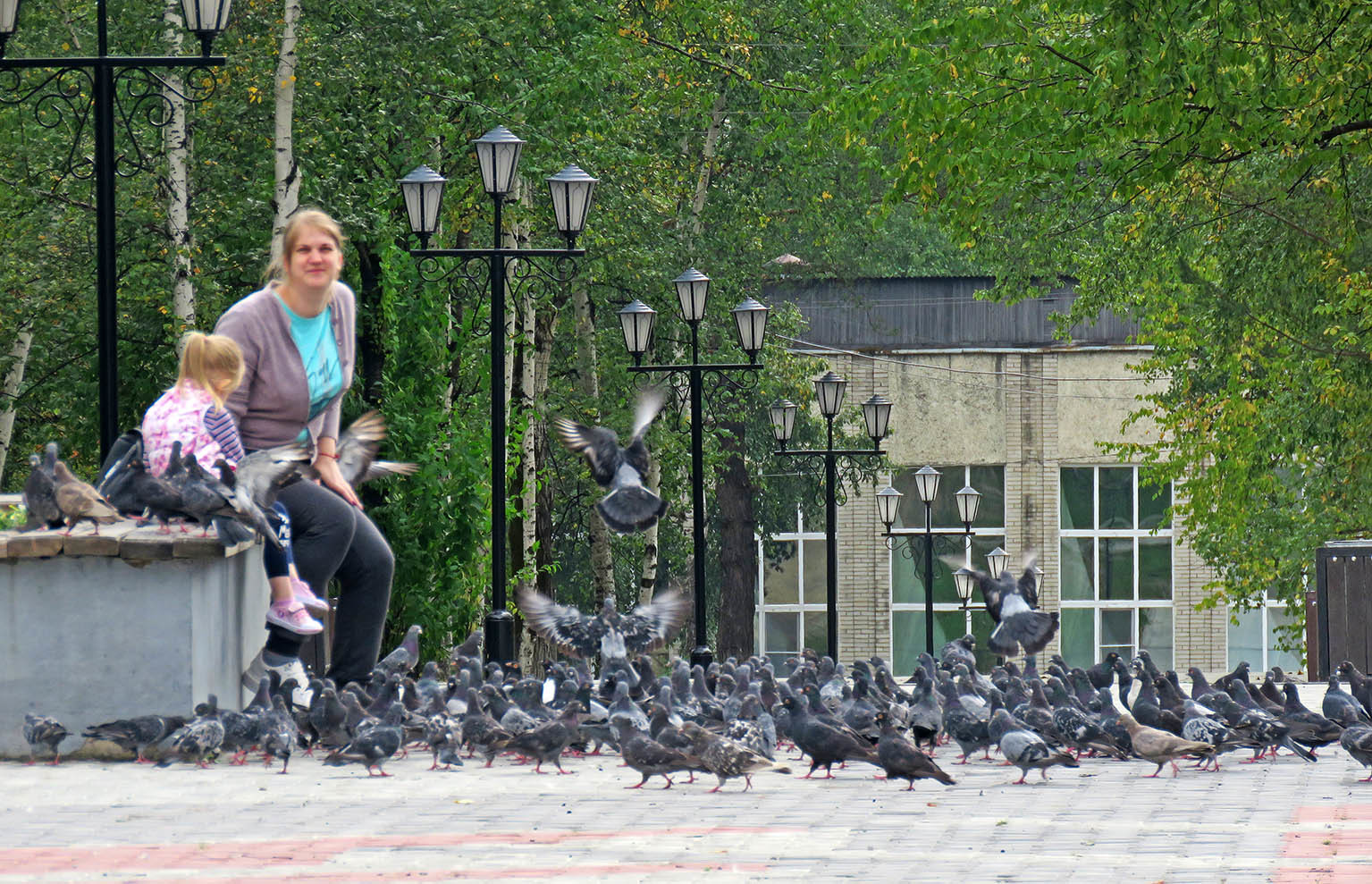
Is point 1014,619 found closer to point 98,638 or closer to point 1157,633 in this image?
point 98,638

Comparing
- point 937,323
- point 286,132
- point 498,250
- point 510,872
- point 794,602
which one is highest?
point 937,323

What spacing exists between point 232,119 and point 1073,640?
32.2 metres

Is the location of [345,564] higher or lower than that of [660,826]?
higher

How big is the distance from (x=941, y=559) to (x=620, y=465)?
37.7 meters

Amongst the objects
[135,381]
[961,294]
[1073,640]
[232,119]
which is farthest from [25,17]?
[1073,640]

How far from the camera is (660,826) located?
8570 mm

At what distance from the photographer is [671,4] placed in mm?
32844

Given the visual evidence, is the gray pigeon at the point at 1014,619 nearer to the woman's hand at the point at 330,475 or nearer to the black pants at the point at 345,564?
the black pants at the point at 345,564

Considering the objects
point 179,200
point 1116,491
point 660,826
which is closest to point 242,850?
point 660,826

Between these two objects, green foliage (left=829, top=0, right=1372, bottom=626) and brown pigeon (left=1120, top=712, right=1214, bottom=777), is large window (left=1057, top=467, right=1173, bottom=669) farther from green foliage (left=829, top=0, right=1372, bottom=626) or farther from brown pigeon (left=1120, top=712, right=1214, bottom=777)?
brown pigeon (left=1120, top=712, right=1214, bottom=777)

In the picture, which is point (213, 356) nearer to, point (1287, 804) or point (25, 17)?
point (1287, 804)

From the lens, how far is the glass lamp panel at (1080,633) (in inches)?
2066

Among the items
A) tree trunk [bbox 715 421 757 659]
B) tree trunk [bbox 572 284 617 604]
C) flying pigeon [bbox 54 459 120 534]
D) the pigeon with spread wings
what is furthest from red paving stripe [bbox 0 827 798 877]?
tree trunk [bbox 715 421 757 659]

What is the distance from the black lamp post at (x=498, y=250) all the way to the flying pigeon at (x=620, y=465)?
1.82m
